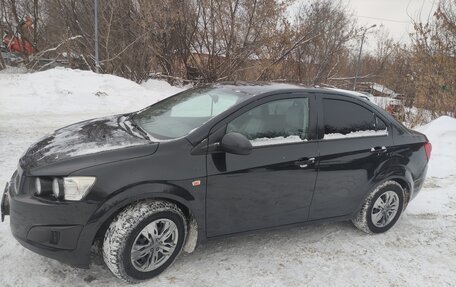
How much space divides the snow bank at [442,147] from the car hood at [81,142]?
17.5 feet

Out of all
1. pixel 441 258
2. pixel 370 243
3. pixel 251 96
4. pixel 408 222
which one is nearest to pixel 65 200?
pixel 251 96

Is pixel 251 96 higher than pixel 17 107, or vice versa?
pixel 251 96

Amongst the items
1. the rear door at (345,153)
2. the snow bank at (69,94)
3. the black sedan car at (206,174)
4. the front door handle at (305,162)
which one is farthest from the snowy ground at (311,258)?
the snow bank at (69,94)

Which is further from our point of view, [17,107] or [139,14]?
[139,14]

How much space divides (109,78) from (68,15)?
894 cm

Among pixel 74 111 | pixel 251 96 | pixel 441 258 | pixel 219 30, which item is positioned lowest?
pixel 441 258

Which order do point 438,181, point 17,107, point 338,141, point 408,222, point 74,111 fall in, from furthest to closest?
point 74,111, point 17,107, point 438,181, point 408,222, point 338,141

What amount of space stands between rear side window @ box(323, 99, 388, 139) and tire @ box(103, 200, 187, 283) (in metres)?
1.71

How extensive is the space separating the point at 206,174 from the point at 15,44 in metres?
19.3

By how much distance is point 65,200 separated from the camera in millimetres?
2703

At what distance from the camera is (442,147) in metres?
7.79

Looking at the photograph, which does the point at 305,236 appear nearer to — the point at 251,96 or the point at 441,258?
the point at 441,258

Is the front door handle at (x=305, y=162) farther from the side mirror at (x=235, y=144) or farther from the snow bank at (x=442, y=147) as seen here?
the snow bank at (x=442, y=147)

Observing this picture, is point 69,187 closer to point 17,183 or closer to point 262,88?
point 17,183
